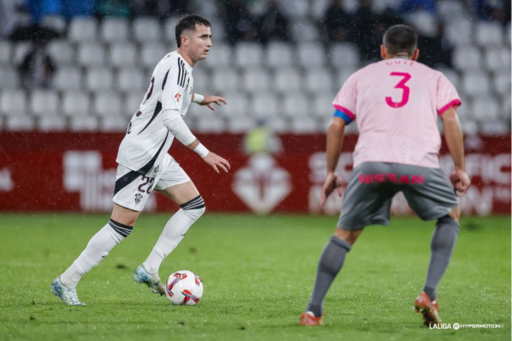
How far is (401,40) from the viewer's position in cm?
503

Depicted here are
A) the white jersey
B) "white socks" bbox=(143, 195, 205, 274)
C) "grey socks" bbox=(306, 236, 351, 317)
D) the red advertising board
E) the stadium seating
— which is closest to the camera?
"grey socks" bbox=(306, 236, 351, 317)

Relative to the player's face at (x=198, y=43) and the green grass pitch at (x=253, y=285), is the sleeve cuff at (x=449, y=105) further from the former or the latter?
the player's face at (x=198, y=43)

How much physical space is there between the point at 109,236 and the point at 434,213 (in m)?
2.34

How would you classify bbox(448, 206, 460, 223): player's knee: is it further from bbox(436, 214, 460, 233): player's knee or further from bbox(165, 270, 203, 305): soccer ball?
bbox(165, 270, 203, 305): soccer ball

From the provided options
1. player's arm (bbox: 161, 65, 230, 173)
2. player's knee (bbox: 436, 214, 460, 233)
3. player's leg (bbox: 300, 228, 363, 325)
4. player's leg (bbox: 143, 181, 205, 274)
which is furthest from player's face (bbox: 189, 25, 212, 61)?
player's knee (bbox: 436, 214, 460, 233)

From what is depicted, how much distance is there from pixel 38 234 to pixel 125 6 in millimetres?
7478

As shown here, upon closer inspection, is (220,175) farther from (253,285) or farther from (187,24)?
(187,24)

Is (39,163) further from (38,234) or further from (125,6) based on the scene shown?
(125,6)

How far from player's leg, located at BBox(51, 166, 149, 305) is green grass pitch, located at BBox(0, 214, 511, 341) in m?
0.18

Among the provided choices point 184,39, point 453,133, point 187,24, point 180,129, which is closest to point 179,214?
point 180,129

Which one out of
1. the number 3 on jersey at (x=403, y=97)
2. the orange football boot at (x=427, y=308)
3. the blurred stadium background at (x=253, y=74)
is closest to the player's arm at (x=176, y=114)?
the number 3 on jersey at (x=403, y=97)

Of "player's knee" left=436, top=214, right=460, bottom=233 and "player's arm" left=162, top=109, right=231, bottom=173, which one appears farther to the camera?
"player's arm" left=162, top=109, right=231, bottom=173

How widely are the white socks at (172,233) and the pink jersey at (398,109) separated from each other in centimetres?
193

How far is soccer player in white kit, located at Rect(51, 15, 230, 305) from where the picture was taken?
598 cm
